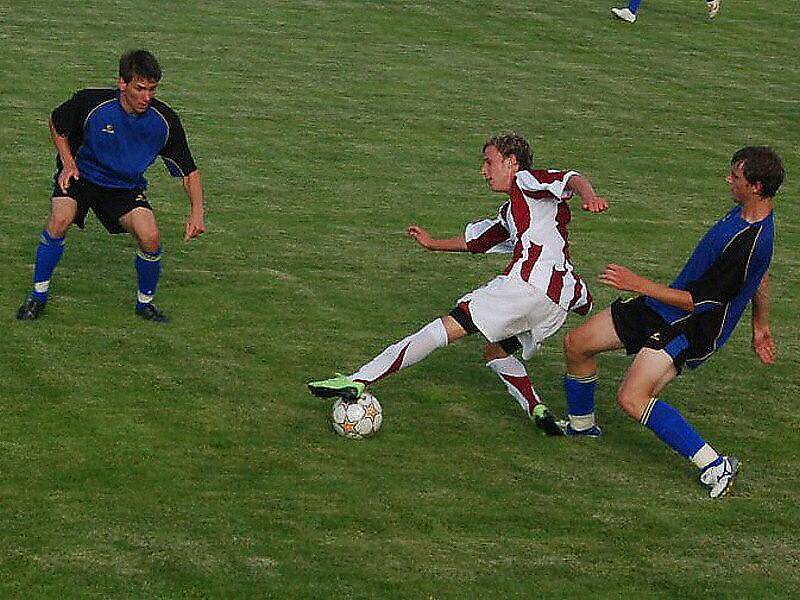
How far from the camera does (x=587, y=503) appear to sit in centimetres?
740

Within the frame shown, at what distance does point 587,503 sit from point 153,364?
3.16 m

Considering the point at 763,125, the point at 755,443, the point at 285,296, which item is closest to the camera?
the point at 755,443

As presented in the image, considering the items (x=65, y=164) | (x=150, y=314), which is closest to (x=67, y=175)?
(x=65, y=164)

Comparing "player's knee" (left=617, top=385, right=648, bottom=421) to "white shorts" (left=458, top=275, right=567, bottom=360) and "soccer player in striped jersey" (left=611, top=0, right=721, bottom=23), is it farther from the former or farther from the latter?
"soccer player in striped jersey" (left=611, top=0, right=721, bottom=23)

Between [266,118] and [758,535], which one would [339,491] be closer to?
[758,535]

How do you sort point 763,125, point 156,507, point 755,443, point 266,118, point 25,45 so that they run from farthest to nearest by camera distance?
point 25,45 < point 763,125 < point 266,118 < point 755,443 < point 156,507

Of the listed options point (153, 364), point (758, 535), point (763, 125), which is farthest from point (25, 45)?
point (758, 535)

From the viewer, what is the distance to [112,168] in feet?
31.6

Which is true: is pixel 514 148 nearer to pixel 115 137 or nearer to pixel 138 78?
pixel 138 78

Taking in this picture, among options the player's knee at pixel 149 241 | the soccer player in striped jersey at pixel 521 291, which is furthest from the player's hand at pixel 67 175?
the soccer player in striped jersey at pixel 521 291

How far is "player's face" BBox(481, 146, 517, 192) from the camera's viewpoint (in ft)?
27.1

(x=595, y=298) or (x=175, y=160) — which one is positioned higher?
(x=175, y=160)

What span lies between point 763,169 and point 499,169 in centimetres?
164

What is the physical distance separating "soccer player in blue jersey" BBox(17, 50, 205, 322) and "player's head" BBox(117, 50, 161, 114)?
0.23 feet
